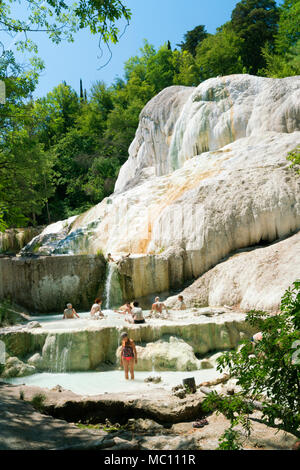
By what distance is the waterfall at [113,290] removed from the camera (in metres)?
14.0

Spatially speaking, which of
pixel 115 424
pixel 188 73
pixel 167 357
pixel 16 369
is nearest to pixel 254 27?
pixel 188 73

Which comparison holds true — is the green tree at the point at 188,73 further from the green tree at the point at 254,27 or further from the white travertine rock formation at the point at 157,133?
the white travertine rock formation at the point at 157,133

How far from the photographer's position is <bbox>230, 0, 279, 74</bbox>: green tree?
107 ft

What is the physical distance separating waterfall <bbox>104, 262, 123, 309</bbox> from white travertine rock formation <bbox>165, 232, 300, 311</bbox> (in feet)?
6.91

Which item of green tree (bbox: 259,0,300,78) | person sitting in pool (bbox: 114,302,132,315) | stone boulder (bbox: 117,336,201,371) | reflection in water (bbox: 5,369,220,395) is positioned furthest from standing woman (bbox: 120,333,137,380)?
green tree (bbox: 259,0,300,78)

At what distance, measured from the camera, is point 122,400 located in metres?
5.95

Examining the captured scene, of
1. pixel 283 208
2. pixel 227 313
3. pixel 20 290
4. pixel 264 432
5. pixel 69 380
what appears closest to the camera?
pixel 264 432

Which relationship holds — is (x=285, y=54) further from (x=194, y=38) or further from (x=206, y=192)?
(x=206, y=192)

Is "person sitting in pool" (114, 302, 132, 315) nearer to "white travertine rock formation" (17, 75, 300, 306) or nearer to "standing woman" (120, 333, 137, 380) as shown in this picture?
"white travertine rock formation" (17, 75, 300, 306)

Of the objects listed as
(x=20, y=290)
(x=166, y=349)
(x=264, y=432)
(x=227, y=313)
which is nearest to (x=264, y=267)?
(x=227, y=313)

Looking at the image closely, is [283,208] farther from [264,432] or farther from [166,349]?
[264,432]

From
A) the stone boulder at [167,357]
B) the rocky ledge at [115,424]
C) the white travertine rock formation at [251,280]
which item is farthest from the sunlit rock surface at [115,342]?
the rocky ledge at [115,424]

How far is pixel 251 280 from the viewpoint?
444 inches

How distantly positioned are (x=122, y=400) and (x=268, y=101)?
618 inches
